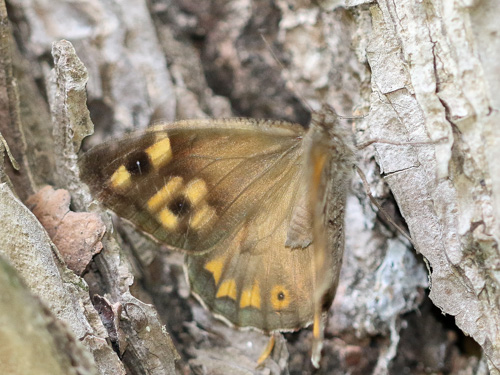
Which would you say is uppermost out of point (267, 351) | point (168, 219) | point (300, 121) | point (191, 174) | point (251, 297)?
point (300, 121)

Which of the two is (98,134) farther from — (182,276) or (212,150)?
(182,276)

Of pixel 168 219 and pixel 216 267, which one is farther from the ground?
pixel 168 219

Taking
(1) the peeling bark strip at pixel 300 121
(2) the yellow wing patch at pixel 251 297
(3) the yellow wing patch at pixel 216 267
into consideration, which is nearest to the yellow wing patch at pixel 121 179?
(1) the peeling bark strip at pixel 300 121

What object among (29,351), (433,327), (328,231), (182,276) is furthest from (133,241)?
(433,327)

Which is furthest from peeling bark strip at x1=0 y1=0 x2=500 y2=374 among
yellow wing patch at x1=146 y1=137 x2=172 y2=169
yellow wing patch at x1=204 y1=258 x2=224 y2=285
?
yellow wing patch at x1=146 y1=137 x2=172 y2=169

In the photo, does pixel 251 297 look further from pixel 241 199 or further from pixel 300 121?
pixel 300 121

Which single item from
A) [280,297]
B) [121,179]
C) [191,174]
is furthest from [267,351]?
[121,179]

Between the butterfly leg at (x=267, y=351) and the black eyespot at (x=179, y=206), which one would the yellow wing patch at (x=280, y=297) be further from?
the black eyespot at (x=179, y=206)
